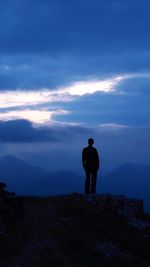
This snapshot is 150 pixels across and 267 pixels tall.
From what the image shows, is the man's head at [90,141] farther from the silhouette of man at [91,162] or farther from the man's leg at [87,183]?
the man's leg at [87,183]

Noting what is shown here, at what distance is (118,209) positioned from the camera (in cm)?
2780

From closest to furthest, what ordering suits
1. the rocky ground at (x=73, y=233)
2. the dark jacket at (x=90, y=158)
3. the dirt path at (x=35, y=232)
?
the dirt path at (x=35, y=232), the rocky ground at (x=73, y=233), the dark jacket at (x=90, y=158)

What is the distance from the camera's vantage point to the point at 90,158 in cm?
2902

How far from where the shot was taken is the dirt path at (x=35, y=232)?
1859 cm

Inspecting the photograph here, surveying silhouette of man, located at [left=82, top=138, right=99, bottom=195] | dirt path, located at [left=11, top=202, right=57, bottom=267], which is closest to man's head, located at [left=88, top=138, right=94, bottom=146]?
silhouette of man, located at [left=82, top=138, right=99, bottom=195]

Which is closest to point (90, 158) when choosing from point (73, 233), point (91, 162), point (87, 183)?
point (91, 162)

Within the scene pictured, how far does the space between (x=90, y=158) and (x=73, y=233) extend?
7567 millimetres

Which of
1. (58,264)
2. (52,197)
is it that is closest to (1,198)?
(58,264)

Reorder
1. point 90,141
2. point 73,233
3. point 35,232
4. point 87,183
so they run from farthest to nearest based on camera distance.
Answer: point 87,183 < point 90,141 < point 73,233 < point 35,232

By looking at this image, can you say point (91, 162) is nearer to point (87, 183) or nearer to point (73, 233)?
point (87, 183)

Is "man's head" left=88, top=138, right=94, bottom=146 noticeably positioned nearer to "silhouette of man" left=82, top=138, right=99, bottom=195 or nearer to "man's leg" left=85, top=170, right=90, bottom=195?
"silhouette of man" left=82, top=138, right=99, bottom=195

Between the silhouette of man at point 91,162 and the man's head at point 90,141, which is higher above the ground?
the man's head at point 90,141

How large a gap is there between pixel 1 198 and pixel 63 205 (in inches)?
180

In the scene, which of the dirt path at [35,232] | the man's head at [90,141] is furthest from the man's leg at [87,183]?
the dirt path at [35,232]
